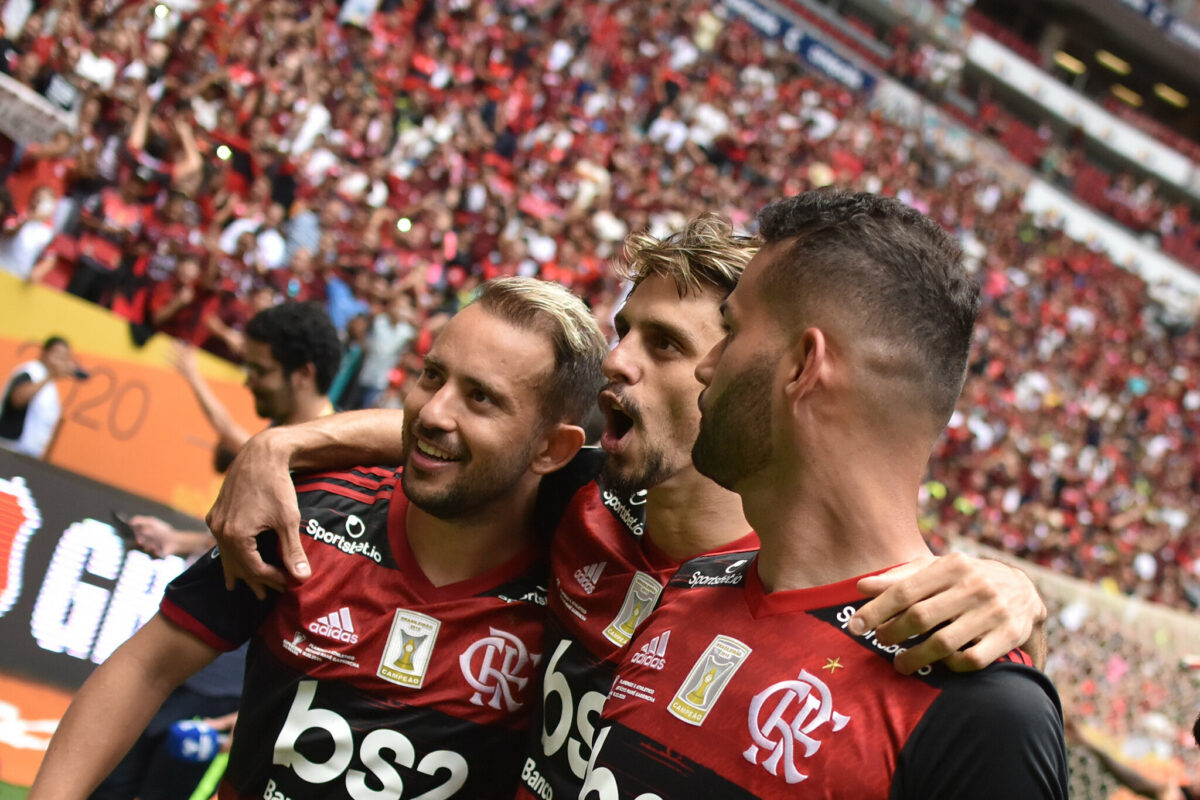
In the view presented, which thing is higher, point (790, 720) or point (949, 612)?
point (949, 612)

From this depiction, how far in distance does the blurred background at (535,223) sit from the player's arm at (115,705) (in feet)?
5.64

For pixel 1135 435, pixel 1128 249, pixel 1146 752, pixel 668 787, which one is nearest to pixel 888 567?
pixel 668 787

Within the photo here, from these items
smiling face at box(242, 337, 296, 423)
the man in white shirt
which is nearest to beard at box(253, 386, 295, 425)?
smiling face at box(242, 337, 296, 423)

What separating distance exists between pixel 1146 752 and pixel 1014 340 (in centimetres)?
1467

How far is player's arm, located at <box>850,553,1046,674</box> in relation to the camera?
4.57 ft

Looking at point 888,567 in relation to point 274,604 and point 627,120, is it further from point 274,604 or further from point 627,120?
point 627,120

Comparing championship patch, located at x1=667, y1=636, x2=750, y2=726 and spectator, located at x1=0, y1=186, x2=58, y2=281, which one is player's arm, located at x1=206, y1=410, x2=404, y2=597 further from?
spectator, located at x1=0, y1=186, x2=58, y2=281

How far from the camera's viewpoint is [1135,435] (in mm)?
22438

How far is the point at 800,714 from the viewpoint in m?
1.52

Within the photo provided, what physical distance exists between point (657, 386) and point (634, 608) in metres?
0.48

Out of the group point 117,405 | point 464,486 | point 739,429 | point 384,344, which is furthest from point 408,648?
point 384,344

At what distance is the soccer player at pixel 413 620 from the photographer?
217cm

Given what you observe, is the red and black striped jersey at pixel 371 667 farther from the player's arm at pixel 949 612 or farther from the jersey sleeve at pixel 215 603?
the player's arm at pixel 949 612

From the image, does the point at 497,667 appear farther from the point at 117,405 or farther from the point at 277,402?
the point at 117,405
